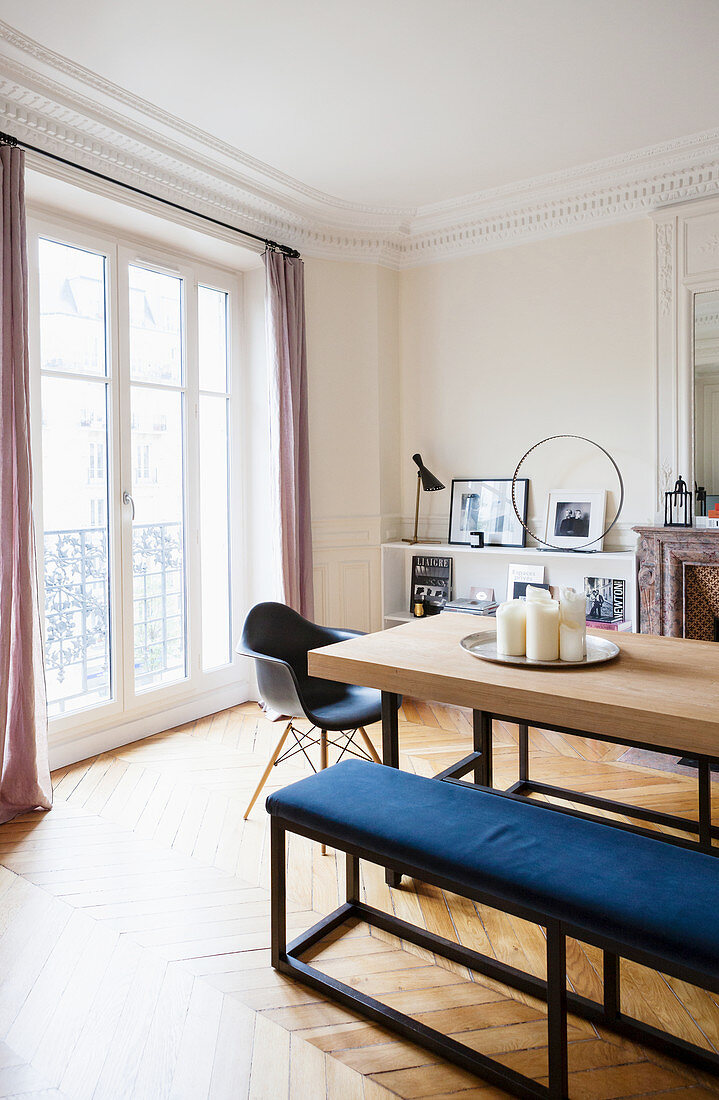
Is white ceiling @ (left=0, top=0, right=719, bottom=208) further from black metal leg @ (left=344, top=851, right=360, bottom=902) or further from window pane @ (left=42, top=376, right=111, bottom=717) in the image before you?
black metal leg @ (left=344, top=851, right=360, bottom=902)

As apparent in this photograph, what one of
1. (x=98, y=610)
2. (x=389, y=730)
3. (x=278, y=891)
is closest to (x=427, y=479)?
(x=98, y=610)

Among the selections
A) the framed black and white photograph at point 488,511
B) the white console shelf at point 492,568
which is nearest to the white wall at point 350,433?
the white console shelf at point 492,568

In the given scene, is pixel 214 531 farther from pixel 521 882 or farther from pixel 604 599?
pixel 521 882

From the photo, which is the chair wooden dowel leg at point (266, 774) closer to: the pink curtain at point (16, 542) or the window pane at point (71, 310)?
the pink curtain at point (16, 542)

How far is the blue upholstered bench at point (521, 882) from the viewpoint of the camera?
1.41 meters

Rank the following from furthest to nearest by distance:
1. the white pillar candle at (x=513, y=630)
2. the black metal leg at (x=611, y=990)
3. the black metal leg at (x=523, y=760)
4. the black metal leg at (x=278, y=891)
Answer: the black metal leg at (x=523, y=760) < the white pillar candle at (x=513, y=630) < the black metal leg at (x=278, y=891) < the black metal leg at (x=611, y=990)

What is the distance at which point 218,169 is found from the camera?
3775 mm

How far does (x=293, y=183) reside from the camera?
4.02m

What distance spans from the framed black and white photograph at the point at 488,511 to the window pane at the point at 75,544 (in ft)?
7.12

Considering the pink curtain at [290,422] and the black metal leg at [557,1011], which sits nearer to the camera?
the black metal leg at [557,1011]

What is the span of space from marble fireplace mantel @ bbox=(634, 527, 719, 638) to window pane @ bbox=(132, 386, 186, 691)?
8.32 ft

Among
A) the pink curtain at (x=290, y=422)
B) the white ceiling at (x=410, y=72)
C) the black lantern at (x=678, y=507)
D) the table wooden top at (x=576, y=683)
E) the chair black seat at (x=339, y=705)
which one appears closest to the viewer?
the table wooden top at (x=576, y=683)

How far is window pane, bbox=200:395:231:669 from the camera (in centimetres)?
434

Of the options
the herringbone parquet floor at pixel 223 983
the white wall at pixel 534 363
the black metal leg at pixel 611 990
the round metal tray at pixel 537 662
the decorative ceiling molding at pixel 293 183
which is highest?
the decorative ceiling molding at pixel 293 183
